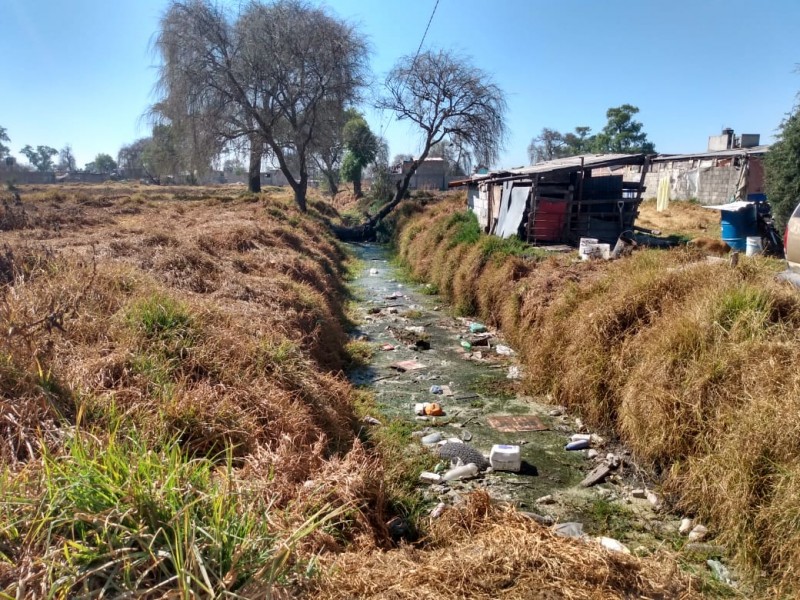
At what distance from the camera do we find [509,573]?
2354 millimetres

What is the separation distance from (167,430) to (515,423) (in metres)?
3.57

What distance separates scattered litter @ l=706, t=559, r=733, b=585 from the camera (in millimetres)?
3104

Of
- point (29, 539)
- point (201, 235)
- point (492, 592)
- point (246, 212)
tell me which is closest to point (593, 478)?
point (492, 592)

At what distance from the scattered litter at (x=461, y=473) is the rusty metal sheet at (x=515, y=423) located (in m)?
1.00

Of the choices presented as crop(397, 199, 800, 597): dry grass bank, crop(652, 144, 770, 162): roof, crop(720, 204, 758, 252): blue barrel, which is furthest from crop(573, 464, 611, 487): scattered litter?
crop(652, 144, 770, 162): roof

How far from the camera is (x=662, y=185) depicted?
19.1m

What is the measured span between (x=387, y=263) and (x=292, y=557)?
15.3 meters

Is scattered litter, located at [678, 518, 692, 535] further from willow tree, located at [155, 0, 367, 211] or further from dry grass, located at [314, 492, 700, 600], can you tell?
willow tree, located at [155, 0, 367, 211]

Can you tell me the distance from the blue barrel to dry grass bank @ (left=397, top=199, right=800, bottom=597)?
12.8 feet

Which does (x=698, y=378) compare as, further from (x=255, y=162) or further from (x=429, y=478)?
(x=255, y=162)

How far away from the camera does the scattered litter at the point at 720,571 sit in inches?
122

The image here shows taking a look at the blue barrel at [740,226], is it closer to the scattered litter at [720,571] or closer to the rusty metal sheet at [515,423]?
the rusty metal sheet at [515,423]

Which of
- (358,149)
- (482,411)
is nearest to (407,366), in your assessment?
(482,411)

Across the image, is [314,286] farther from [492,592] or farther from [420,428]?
[492,592]
